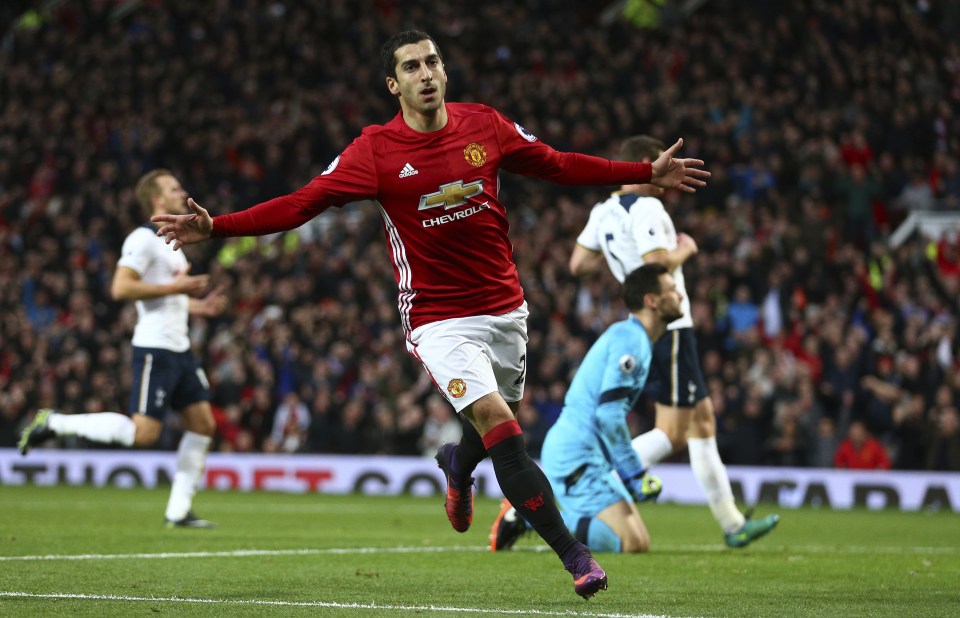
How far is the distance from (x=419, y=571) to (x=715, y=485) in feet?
9.26

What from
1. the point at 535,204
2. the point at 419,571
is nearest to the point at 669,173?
the point at 419,571

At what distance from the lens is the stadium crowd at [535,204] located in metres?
19.1

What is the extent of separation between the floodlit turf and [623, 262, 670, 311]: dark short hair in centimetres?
172

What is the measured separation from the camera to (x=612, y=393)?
366 inches

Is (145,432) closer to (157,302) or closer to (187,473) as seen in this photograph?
(187,473)

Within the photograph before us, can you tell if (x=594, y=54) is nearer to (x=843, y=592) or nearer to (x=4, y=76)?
(x=4, y=76)

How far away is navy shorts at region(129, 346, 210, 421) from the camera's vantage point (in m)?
11.3

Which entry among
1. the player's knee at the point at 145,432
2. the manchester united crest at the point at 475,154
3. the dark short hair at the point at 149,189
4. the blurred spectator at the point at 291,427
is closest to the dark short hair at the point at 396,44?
the manchester united crest at the point at 475,154

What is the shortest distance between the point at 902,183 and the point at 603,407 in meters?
14.1

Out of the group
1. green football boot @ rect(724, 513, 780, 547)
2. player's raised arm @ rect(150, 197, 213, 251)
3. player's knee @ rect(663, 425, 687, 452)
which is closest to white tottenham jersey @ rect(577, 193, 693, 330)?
player's knee @ rect(663, 425, 687, 452)

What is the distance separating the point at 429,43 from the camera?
22.5 feet

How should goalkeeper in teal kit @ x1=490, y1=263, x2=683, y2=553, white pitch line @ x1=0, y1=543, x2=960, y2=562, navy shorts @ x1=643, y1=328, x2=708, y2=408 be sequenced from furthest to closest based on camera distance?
1. navy shorts @ x1=643, y1=328, x2=708, y2=408
2. goalkeeper in teal kit @ x1=490, y1=263, x2=683, y2=553
3. white pitch line @ x1=0, y1=543, x2=960, y2=562

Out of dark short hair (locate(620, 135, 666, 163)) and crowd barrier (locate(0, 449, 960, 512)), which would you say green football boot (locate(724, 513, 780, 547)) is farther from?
crowd barrier (locate(0, 449, 960, 512))

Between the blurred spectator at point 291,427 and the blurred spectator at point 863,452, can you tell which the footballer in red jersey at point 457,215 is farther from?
the blurred spectator at point 291,427
